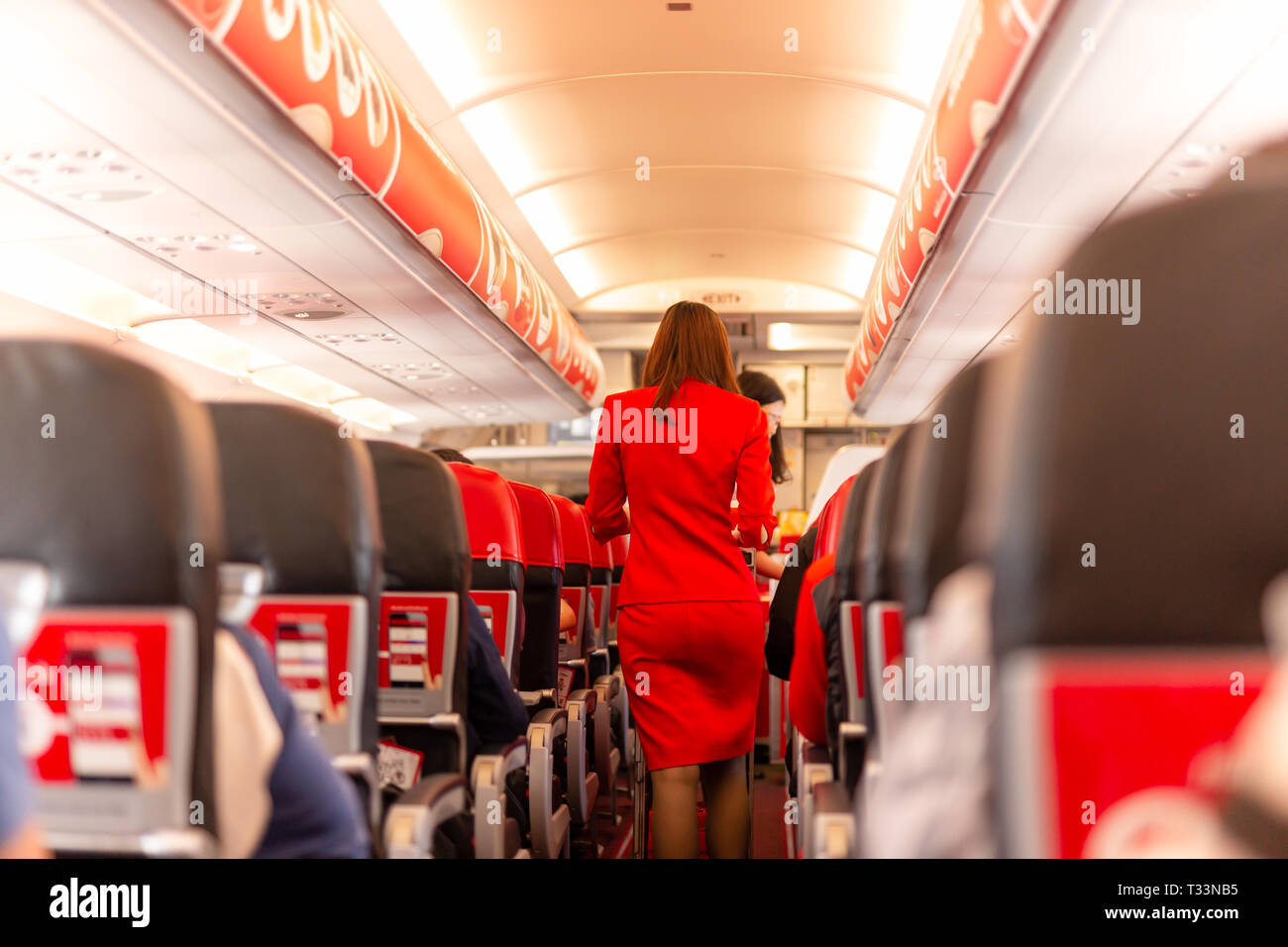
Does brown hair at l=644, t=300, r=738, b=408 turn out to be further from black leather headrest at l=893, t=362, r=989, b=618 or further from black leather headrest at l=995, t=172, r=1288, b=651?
black leather headrest at l=995, t=172, r=1288, b=651

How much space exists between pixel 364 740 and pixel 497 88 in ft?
13.9

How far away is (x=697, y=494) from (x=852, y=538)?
788 mm

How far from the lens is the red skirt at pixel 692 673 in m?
2.49

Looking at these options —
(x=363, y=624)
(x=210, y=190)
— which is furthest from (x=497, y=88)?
(x=363, y=624)

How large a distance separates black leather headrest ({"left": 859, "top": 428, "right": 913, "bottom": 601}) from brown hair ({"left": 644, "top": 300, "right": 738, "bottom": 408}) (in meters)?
0.99

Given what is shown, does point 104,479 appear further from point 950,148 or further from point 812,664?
point 950,148

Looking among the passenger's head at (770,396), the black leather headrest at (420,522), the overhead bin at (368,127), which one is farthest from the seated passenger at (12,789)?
the passenger's head at (770,396)

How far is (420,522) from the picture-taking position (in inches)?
71.9

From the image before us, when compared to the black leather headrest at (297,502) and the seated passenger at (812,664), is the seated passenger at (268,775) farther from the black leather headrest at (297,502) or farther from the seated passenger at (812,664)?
the seated passenger at (812,664)

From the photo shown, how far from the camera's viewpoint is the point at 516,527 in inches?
97.6

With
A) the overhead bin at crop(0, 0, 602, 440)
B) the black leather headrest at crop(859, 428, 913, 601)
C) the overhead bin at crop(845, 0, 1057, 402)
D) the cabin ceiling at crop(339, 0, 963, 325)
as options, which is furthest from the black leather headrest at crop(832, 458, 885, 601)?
the cabin ceiling at crop(339, 0, 963, 325)

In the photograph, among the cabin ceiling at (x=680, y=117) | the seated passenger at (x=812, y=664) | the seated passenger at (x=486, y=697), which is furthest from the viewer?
the cabin ceiling at (x=680, y=117)

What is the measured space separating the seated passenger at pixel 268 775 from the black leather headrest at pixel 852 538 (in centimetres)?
93
